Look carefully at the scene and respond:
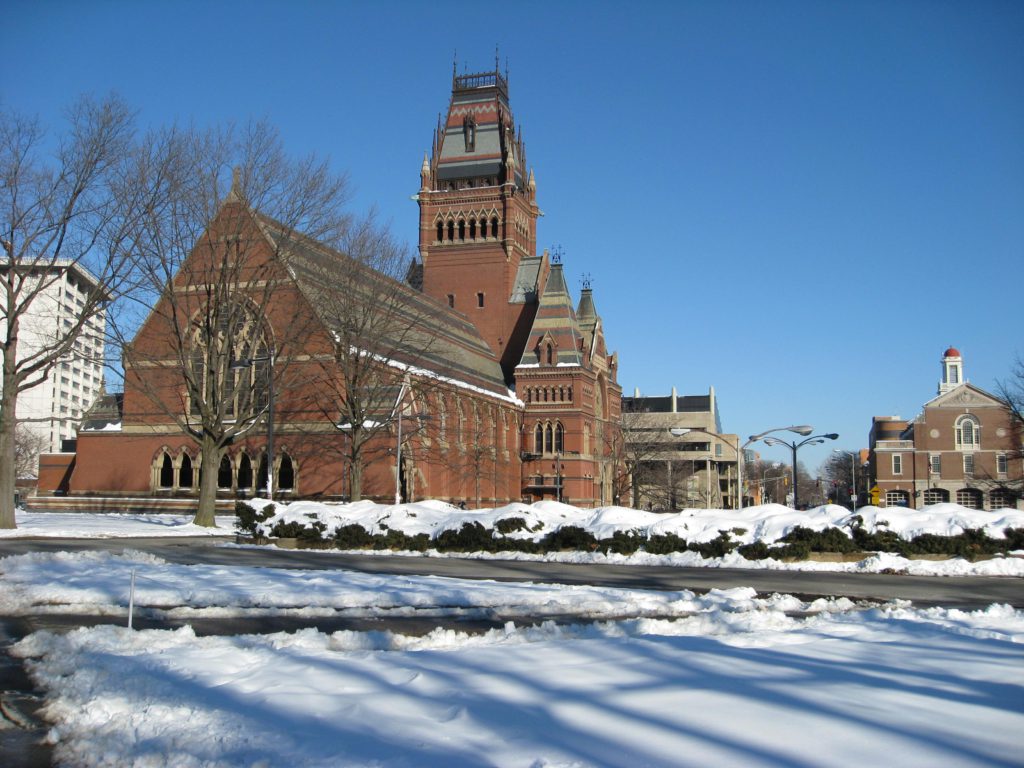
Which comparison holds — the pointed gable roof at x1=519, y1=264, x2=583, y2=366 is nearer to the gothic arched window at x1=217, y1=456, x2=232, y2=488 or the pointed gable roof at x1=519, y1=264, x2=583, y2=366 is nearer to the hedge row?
the gothic arched window at x1=217, y1=456, x2=232, y2=488

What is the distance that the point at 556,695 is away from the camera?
258 inches

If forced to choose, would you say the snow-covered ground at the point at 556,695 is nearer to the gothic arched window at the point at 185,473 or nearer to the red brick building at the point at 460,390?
the red brick building at the point at 460,390

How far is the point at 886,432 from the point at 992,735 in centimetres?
12975

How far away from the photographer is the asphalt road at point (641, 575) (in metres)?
15.8

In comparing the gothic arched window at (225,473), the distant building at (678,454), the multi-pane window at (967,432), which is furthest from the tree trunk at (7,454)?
the multi-pane window at (967,432)

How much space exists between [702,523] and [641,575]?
4694mm

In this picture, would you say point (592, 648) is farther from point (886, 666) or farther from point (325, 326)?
point (325, 326)

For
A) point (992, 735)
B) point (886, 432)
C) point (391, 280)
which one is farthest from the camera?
point (886, 432)

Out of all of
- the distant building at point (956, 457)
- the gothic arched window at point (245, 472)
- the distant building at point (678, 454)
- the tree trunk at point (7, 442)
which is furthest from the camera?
the distant building at point (678, 454)

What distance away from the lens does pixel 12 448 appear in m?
30.3

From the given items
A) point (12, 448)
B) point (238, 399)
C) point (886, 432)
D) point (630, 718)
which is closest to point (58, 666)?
point (630, 718)

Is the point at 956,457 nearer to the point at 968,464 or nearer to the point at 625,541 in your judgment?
the point at 968,464

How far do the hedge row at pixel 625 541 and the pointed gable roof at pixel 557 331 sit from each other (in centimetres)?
4679

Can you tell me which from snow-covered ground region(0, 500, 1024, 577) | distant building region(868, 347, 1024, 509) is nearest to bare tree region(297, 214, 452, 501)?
snow-covered ground region(0, 500, 1024, 577)
